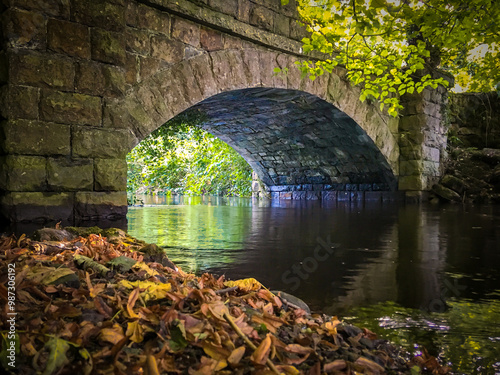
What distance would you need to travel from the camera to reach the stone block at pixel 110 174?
13.2 feet

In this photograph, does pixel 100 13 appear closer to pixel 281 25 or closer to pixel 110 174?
pixel 110 174

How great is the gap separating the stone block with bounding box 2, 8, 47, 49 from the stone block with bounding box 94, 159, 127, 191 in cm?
115

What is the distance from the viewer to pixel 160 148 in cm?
835

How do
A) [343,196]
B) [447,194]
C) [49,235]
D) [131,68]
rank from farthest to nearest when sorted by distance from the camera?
[343,196], [447,194], [131,68], [49,235]

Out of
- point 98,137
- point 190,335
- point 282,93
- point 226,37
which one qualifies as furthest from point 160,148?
point 190,335

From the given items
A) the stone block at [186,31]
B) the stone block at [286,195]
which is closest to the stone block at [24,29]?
the stone block at [186,31]

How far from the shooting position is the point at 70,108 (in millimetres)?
3801

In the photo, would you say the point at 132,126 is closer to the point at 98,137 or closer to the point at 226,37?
the point at 98,137

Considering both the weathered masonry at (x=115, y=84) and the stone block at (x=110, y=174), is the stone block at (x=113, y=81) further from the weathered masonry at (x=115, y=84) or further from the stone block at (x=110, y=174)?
the stone block at (x=110, y=174)

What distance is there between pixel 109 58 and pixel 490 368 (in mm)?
3910

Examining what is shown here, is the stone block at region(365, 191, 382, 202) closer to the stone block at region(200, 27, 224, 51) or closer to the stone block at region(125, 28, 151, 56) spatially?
the stone block at region(200, 27, 224, 51)

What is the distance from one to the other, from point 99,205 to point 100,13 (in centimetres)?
183

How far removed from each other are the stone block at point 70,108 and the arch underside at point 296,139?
279 cm

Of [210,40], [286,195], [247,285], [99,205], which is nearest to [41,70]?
[99,205]
